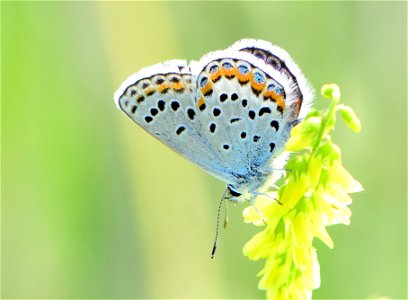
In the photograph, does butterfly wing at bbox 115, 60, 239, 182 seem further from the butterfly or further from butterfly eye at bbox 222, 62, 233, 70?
butterfly eye at bbox 222, 62, 233, 70

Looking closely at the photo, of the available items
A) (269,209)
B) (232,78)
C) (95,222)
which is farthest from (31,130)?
(269,209)

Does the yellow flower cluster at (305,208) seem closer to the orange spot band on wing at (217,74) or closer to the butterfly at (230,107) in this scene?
the butterfly at (230,107)

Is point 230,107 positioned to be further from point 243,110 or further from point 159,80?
point 159,80

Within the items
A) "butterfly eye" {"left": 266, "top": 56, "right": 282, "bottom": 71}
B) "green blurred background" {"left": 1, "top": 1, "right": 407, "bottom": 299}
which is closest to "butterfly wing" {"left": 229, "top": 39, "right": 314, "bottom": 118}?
"butterfly eye" {"left": 266, "top": 56, "right": 282, "bottom": 71}

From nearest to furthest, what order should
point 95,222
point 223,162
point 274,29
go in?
point 223,162 → point 95,222 → point 274,29

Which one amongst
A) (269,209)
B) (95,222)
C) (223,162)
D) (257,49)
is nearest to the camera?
(269,209)

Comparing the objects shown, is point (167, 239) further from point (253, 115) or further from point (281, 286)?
point (281, 286)
